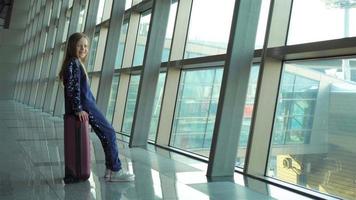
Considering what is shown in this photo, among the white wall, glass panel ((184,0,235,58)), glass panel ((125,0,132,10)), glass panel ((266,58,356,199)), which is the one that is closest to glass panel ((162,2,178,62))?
glass panel ((184,0,235,58))

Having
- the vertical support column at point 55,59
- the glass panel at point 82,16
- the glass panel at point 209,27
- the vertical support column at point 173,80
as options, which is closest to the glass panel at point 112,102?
the vertical support column at point 173,80

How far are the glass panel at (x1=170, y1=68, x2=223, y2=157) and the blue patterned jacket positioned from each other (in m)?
2.64

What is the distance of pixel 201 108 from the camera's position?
658 centimetres

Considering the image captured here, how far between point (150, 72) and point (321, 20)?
10.8 ft

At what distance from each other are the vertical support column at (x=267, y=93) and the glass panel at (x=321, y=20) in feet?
0.34

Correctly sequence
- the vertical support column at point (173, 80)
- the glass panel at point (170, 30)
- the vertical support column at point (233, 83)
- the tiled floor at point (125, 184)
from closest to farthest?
the tiled floor at point (125, 184), the vertical support column at point (233, 83), the vertical support column at point (173, 80), the glass panel at point (170, 30)

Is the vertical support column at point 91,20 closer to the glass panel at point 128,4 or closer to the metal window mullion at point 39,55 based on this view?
the glass panel at point 128,4

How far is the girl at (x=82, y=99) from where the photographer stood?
375 centimetres

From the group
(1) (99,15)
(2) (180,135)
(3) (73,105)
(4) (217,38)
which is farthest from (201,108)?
(1) (99,15)

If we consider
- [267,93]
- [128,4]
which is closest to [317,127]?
[267,93]

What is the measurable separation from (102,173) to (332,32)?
284 centimetres

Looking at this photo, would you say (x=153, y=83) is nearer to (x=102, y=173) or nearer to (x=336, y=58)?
(x=102, y=173)

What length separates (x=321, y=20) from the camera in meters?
4.22

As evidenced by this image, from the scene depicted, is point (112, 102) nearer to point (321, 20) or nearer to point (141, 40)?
point (141, 40)
